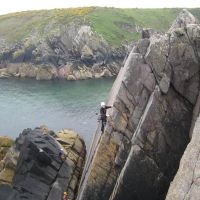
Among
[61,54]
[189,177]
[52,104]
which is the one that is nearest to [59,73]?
[61,54]

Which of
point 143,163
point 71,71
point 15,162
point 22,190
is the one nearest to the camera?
point 143,163

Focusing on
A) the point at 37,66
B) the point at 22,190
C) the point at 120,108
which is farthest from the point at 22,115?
the point at 37,66

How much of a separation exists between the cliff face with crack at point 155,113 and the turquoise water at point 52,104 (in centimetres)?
2820

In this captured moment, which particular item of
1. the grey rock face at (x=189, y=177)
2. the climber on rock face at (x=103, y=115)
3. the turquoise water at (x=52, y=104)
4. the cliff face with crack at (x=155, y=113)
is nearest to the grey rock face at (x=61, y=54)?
the turquoise water at (x=52, y=104)

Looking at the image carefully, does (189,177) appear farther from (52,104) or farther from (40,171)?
(52,104)

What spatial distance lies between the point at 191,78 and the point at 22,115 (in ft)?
198

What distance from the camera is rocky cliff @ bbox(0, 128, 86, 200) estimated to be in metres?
44.0

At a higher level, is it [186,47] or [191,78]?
[186,47]

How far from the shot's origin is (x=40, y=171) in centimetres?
4538

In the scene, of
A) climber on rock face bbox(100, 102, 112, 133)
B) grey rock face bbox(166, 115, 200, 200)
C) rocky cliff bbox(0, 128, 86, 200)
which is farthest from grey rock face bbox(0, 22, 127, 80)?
grey rock face bbox(166, 115, 200, 200)

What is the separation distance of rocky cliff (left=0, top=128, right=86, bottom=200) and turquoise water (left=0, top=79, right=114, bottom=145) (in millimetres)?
15456

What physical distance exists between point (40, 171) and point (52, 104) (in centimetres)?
5637

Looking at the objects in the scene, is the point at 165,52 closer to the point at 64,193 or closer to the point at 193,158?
the point at 193,158

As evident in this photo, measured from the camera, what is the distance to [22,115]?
91375mm
